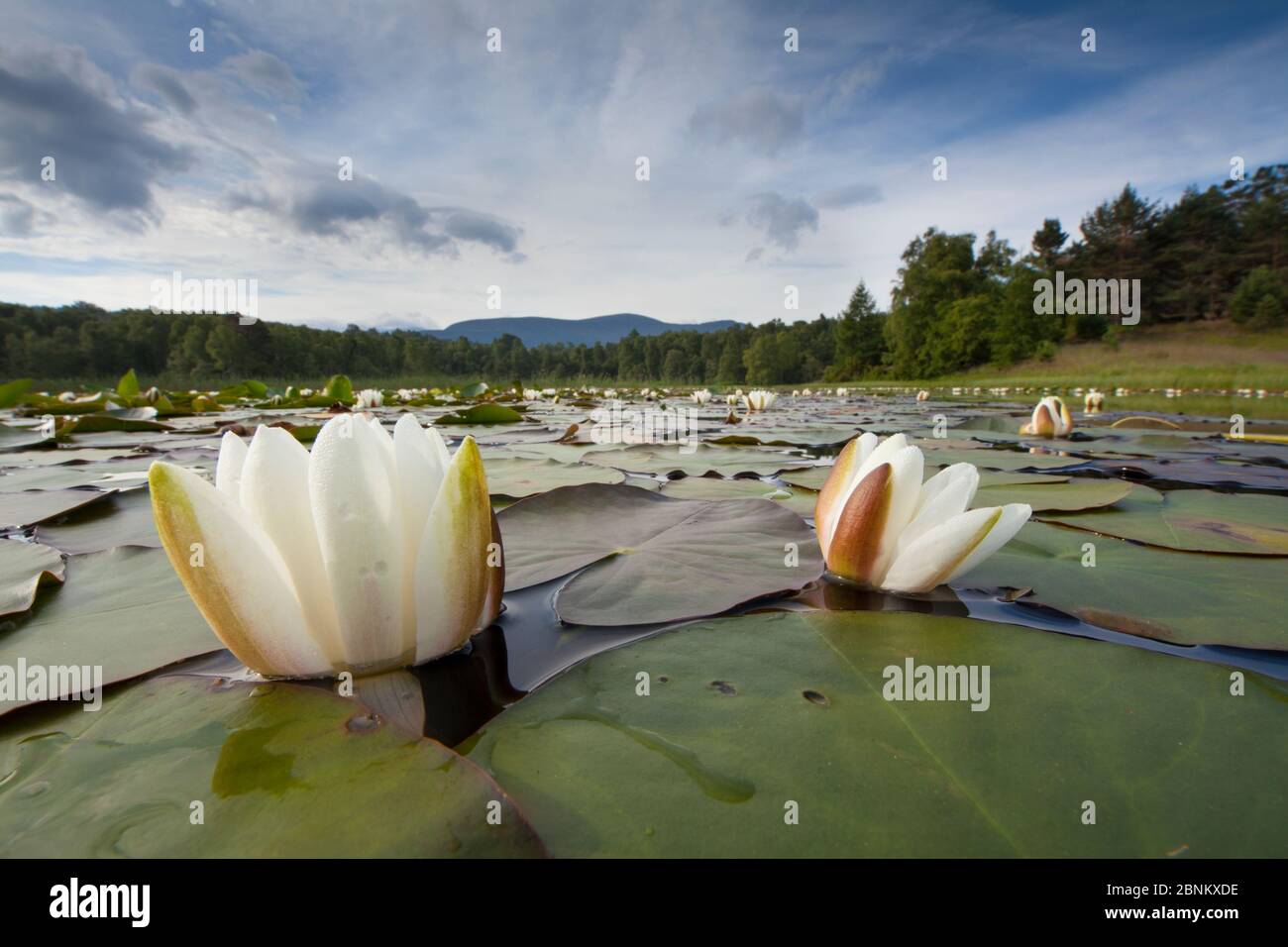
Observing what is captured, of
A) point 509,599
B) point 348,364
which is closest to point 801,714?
point 509,599

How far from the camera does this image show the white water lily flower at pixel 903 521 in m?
0.97

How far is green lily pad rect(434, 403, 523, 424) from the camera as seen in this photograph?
4.78m

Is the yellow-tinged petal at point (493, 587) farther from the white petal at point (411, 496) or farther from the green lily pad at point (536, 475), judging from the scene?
the green lily pad at point (536, 475)

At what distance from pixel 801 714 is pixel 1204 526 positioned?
5.20 ft

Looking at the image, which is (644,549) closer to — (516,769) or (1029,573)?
(516,769)

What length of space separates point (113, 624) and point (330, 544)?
0.59 meters

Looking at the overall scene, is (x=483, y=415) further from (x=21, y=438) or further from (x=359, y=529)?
(x=359, y=529)

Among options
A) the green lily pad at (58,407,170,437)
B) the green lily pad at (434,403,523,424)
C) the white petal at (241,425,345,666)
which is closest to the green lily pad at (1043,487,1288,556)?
the white petal at (241,425,345,666)

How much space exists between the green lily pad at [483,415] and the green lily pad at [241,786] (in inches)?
166

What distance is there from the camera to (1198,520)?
5.21ft

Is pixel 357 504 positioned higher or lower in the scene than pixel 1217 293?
lower

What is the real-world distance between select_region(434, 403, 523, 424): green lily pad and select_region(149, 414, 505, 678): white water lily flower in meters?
4.15

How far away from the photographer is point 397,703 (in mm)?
706

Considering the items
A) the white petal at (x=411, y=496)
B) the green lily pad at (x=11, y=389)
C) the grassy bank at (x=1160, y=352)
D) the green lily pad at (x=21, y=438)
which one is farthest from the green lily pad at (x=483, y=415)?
the grassy bank at (x=1160, y=352)
